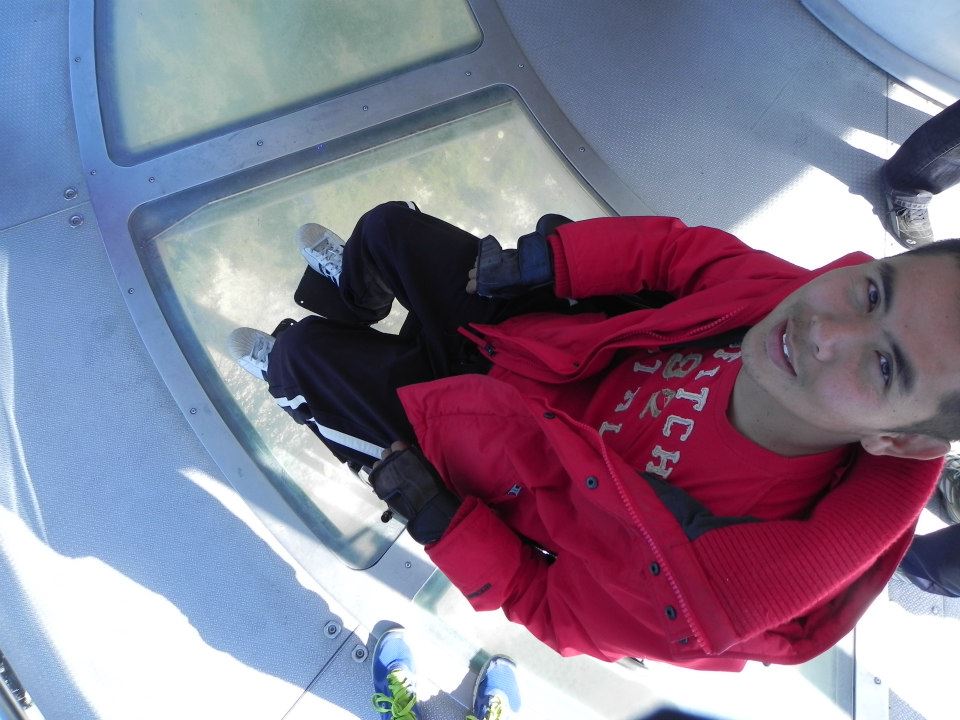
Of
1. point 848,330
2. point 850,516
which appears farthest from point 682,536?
point 848,330

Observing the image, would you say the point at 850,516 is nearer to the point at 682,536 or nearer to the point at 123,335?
the point at 682,536

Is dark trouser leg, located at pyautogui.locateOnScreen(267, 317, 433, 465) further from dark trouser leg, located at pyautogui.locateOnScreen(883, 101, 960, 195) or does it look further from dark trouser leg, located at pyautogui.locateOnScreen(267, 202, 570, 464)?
dark trouser leg, located at pyautogui.locateOnScreen(883, 101, 960, 195)

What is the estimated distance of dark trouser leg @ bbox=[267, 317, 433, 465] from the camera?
3.45ft

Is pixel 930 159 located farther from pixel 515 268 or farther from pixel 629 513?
pixel 629 513

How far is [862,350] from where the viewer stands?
65 centimetres

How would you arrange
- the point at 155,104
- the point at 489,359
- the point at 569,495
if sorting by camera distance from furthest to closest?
the point at 155,104 < the point at 489,359 < the point at 569,495

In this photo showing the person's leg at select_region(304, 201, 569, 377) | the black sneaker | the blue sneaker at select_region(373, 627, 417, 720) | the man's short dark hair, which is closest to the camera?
the man's short dark hair

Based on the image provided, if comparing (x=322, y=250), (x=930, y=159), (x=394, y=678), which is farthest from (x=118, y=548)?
(x=930, y=159)

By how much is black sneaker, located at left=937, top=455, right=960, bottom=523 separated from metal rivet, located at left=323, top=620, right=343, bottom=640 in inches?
50.6

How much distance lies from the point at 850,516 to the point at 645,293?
0.47m

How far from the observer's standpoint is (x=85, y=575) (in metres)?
1.24

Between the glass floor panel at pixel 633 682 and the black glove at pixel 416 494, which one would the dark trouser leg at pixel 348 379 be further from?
the glass floor panel at pixel 633 682

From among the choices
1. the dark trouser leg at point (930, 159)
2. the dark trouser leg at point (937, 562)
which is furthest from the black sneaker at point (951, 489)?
the dark trouser leg at point (930, 159)

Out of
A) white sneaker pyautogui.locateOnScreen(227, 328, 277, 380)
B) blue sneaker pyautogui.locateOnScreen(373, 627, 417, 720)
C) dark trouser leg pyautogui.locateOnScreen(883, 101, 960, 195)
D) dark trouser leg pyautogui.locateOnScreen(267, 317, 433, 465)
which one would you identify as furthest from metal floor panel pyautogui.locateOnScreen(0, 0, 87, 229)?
dark trouser leg pyautogui.locateOnScreen(883, 101, 960, 195)
